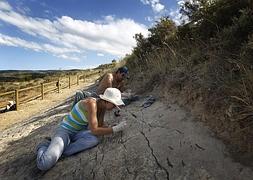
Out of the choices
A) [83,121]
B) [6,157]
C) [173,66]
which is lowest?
[6,157]

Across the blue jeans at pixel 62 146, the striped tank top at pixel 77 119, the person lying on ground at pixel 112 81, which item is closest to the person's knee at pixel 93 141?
Result: the blue jeans at pixel 62 146

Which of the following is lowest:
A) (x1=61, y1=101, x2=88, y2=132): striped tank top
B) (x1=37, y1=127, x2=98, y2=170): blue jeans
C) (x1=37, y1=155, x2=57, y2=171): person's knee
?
(x1=37, y1=155, x2=57, y2=171): person's knee

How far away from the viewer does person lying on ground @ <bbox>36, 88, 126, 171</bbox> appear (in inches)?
171

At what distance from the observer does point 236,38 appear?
4809mm

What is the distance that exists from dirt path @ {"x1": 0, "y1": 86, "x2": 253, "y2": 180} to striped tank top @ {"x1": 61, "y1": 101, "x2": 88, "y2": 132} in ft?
1.26

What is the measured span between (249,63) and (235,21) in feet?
4.05

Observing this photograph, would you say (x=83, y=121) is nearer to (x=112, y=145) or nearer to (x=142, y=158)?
(x=112, y=145)

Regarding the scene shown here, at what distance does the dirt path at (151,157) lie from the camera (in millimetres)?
3484

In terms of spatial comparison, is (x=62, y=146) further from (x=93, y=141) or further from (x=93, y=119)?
(x=93, y=119)

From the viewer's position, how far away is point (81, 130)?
4.81 m

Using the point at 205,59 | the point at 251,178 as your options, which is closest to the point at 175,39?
the point at 205,59

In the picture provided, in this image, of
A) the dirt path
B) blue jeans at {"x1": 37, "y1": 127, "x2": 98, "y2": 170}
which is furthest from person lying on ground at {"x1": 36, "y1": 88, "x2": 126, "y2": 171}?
the dirt path

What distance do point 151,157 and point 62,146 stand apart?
130cm

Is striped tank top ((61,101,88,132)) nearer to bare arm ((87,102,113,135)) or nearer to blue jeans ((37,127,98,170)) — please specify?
blue jeans ((37,127,98,170))
